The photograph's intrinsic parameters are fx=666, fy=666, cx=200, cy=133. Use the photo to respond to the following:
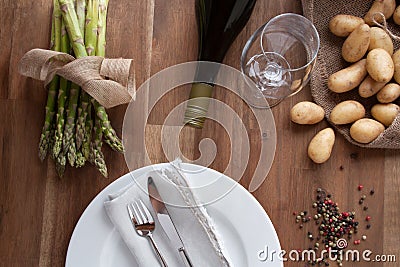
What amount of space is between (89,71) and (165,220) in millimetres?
275

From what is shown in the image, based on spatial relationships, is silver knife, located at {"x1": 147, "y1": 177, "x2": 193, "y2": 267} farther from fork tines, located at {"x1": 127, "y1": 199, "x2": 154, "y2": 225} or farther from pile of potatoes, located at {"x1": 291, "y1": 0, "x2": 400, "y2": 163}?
pile of potatoes, located at {"x1": 291, "y1": 0, "x2": 400, "y2": 163}

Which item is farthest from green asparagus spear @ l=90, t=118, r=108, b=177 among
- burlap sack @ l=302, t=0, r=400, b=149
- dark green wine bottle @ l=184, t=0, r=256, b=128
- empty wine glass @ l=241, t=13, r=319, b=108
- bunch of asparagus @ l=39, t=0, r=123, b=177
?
burlap sack @ l=302, t=0, r=400, b=149

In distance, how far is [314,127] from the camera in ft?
3.91

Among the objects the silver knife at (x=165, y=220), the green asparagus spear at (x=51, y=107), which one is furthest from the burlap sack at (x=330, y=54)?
the green asparagus spear at (x=51, y=107)

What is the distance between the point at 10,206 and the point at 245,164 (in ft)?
1.35

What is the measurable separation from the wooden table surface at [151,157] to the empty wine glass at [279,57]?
2 centimetres

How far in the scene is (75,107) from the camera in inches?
44.1

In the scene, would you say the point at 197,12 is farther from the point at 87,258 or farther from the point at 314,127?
the point at 87,258

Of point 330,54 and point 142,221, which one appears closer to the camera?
point 142,221

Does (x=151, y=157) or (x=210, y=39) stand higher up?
(x=210, y=39)

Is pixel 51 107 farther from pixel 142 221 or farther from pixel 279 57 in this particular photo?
pixel 279 57

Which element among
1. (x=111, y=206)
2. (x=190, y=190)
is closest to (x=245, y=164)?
(x=190, y=190)

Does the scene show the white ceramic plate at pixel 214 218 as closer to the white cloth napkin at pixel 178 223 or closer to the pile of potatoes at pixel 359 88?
the white cloth napkin at pixel 178 223

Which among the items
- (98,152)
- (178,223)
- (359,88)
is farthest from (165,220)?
(359,88)
